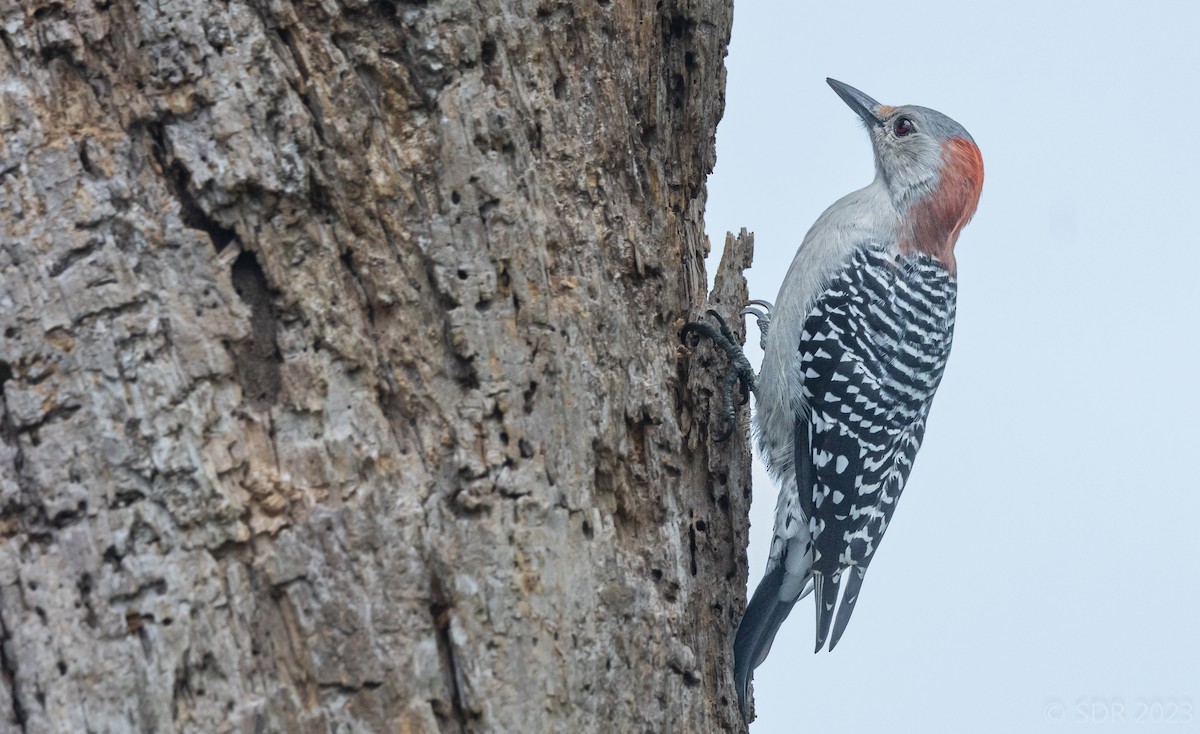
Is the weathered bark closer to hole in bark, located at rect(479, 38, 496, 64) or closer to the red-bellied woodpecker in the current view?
hole in bark, located at rect(479, 38, 496, 64)

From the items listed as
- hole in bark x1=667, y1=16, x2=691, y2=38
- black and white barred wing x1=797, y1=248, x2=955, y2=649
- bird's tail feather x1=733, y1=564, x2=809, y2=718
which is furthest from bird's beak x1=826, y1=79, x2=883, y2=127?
bird's tail feather x1=733, y1=564, x2=809, y2=718

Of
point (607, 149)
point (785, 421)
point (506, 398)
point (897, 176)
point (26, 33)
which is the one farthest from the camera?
point (897, 176)

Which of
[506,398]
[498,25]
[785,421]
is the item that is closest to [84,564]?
[506,398]

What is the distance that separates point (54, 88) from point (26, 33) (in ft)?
0.38

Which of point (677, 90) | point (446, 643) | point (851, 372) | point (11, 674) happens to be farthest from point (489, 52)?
point (851, 372)

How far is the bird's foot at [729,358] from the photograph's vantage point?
9.29 feet

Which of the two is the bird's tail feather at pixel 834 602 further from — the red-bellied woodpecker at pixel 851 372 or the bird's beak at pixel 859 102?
the bird's beak at pixel 859 102

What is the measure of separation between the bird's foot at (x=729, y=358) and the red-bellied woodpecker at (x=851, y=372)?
0.22 ft

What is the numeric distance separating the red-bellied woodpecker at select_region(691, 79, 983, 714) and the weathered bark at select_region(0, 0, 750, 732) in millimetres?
1337

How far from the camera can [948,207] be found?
4.37 metres

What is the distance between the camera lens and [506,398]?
2164 millimetres

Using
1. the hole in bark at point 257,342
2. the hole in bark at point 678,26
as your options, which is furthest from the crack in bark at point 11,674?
the hole in bark at point 678,26

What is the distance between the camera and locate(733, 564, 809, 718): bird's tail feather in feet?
9.18

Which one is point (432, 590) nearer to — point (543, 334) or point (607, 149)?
point (543, 334)
